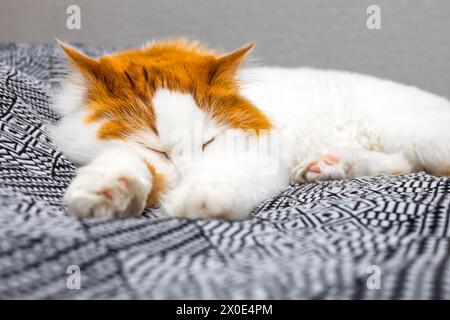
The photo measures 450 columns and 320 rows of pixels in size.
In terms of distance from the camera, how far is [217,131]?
1165mm

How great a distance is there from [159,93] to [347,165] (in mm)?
661

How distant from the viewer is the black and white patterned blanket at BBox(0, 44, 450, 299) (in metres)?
0.64

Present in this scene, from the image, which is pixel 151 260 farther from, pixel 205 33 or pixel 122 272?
pixel 205 33

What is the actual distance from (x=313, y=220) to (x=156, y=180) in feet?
1.16

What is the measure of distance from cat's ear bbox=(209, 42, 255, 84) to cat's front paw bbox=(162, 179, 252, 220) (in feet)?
1.34

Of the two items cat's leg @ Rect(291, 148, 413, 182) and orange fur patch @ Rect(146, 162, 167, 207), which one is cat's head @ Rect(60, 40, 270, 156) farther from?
cat's leg @ Rect(291, 148, 413, 182)

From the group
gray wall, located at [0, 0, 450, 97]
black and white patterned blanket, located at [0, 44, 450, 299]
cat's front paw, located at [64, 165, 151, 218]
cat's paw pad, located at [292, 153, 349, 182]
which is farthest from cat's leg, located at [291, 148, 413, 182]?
gray wall, located at [0, 0, 450, 97]

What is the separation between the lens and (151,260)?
707 millimetres

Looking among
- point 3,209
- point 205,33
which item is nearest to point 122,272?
point 3,209

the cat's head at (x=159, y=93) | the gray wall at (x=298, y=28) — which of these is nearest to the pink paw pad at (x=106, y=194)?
the cat's head at (x=159, y=93)

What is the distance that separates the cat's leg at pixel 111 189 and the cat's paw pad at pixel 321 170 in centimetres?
60

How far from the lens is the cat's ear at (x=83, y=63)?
1.16m

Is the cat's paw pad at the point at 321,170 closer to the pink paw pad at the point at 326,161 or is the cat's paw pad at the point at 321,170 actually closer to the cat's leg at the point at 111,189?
the pink paw pad at the point at 326,161

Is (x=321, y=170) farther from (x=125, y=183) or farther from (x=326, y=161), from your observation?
(x=125, y=183)
